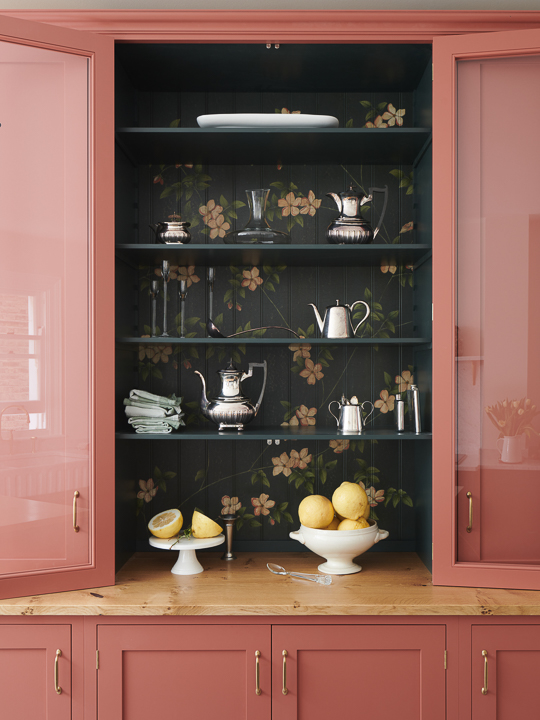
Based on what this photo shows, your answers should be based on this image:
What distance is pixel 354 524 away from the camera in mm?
2057

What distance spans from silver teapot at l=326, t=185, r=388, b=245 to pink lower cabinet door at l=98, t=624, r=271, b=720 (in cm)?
141

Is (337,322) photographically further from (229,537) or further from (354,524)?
(229,537)

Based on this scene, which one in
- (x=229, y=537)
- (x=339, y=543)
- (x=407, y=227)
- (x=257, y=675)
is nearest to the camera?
(x=257, y=675)

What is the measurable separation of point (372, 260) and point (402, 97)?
0.75 meters

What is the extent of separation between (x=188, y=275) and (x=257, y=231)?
16.4 inches

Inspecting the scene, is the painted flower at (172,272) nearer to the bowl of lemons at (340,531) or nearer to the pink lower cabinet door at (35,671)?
the bowl of lemons at (340,531)

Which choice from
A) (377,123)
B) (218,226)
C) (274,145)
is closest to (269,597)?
(218,226)

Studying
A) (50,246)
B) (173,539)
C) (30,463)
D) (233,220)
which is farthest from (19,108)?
(173,539)

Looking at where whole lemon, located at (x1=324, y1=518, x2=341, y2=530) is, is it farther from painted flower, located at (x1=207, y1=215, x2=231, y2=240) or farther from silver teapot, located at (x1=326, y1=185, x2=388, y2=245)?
painted flower, located at (x1=207, y1=215, x2=231, y2=240)

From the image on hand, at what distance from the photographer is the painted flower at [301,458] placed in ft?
7.87

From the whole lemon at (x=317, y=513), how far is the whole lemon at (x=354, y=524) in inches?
1.9

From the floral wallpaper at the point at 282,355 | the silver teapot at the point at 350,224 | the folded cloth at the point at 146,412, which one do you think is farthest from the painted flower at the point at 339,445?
the silver teapot at the point at 350,224

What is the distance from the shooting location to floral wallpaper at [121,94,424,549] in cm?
239

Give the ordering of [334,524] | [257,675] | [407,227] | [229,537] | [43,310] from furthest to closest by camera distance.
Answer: [407,227]
[229,537]
[334,524]
[43,310]
[257,675]
